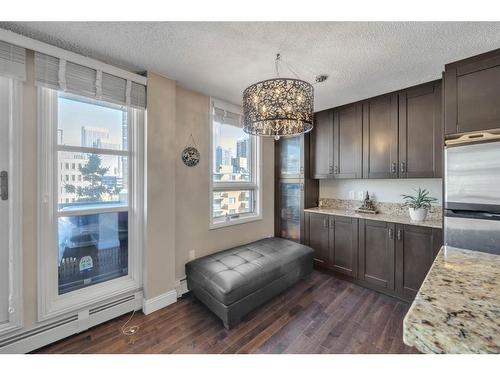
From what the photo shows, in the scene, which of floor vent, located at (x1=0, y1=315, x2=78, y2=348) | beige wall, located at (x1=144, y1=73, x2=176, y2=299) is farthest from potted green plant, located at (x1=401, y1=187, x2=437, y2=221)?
floor vent, located at (x1=0, y1=315, x2=78, y2=348)

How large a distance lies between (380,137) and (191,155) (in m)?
2.36

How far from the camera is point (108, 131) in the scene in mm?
2062

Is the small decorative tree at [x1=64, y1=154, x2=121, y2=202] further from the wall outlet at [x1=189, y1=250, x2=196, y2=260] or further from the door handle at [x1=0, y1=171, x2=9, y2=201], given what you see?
the wall outlet at [x1=189, y1=250, x2=196, y2=260]

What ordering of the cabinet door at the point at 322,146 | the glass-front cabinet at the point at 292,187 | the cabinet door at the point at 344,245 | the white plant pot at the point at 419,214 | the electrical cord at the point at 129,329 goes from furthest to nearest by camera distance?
the glass-front cabinet at the point at 292,187
the cabinet door at the point at 322,146
the cabinet door at the point at 344,245
the white plant pot at the point at 419,214
the electrical cord at the point at 129,329

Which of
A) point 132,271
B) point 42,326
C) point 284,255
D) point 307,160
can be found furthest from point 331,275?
point 42,326

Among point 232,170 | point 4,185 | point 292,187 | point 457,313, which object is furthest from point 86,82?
point 292,187

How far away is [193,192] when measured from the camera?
8.45 ft

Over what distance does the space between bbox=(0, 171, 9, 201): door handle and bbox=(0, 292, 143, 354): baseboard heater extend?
102 cm

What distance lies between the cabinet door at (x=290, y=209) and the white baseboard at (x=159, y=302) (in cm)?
191

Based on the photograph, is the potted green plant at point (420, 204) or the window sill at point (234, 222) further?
the window sill at point (234, 222)

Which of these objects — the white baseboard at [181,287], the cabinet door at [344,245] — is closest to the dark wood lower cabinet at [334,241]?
the cabinet door at [344,245]

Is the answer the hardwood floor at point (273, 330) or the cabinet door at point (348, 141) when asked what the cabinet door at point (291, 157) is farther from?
the hardwood floor at point (273, 330)

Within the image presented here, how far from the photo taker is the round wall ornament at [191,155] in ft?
8.07

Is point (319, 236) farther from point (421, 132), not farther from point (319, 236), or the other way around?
point (421, 132)
